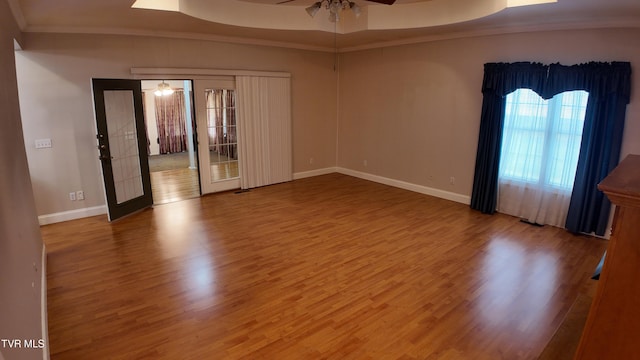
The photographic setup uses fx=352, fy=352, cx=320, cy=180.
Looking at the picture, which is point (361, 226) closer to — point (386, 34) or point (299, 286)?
point (299, 286)

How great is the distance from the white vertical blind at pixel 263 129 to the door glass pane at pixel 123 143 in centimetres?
183

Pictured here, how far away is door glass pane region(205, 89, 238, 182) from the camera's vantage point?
6.43 metres

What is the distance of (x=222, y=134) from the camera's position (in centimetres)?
663

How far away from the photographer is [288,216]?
17.8ft

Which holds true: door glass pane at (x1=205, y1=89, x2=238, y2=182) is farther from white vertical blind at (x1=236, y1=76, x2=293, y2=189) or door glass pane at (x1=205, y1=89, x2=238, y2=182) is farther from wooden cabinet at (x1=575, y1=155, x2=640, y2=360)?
wooden cabinet at (x1=575, y1=155, x2=640, y2=360)

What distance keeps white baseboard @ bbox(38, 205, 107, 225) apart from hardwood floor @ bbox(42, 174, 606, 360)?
0.14 m

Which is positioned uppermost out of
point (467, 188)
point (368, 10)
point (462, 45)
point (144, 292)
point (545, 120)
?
point (368, 10)

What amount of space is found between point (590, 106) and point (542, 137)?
2.24ft

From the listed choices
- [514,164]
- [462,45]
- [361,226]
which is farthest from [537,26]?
[361,226]

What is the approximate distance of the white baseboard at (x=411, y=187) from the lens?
6.12 meters

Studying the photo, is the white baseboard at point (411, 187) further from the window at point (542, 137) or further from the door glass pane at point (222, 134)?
the door glass pane at point (222, 134)

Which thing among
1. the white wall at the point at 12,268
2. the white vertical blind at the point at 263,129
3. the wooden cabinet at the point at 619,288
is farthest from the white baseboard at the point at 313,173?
the wooden cabinet at the point at 619,288

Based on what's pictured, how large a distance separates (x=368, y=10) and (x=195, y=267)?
4.52m

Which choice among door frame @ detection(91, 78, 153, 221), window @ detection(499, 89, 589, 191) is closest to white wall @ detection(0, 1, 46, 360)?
door frame @ detection(91, 78, 153, 221)
